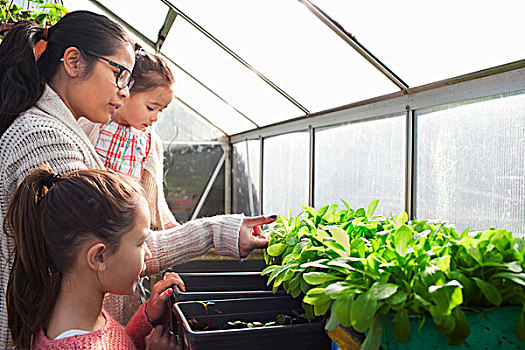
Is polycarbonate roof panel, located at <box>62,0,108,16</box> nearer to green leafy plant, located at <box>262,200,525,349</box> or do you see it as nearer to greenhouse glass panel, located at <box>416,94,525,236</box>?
greenhouse glass panel, located at <box>416,94,525,236</box>

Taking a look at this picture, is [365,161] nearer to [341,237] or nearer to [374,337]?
[341,237]

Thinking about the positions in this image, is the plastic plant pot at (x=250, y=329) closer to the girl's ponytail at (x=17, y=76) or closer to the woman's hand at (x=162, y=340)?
the woman's hand at (x=162, y=340)

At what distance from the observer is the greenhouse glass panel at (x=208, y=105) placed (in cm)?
424

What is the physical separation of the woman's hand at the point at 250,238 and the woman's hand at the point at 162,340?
287 millimetres

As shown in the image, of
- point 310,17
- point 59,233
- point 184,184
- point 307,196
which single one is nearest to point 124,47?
point 59,233

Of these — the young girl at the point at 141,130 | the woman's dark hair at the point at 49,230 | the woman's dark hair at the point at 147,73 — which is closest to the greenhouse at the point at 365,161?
the woman's dark hair at the point at 49,230

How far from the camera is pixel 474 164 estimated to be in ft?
5.02

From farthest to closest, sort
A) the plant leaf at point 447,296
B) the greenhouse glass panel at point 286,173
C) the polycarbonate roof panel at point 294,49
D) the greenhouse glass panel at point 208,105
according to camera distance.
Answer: the greenhouse glass panel at point 208,105
the greenhouse glass panel at point 286,173
the polycarbonate roof panel at point 294,49
the plant leaf at point 447,296

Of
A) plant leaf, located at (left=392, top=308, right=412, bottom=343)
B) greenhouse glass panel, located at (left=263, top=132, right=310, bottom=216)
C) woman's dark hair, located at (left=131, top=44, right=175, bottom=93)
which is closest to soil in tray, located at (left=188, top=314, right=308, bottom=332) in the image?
plant leaf, located at (left=392, top=308, right=412, bottom=343)

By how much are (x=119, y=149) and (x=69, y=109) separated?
748 mm

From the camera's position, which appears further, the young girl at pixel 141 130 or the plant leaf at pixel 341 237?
the young girl at pixel 141 130

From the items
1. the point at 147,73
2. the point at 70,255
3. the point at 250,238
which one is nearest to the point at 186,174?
the point at 147,73

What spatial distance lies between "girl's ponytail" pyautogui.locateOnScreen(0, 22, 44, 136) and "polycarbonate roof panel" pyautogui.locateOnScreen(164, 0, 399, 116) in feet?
4.18

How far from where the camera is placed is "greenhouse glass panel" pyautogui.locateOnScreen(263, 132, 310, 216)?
316 centimetres
